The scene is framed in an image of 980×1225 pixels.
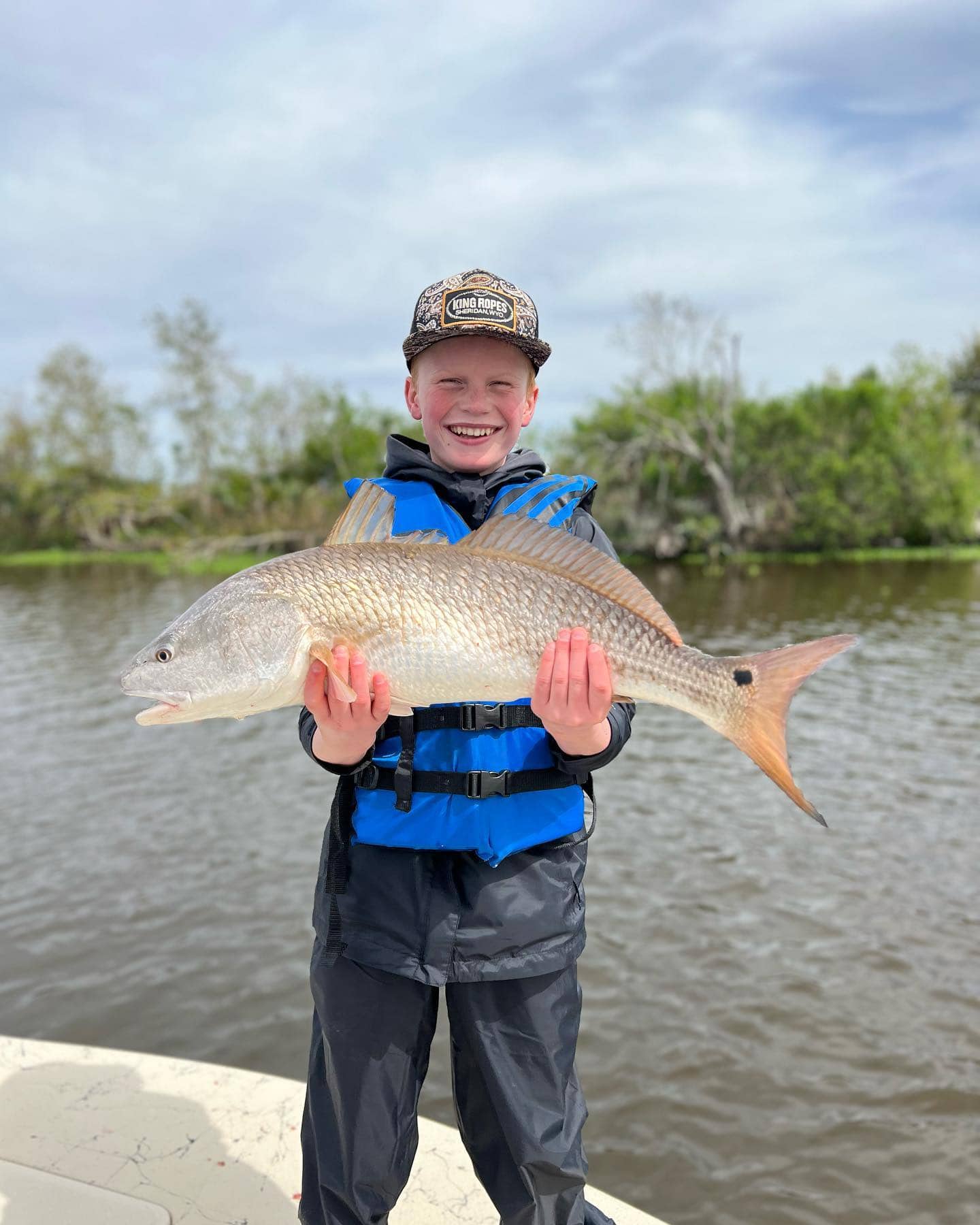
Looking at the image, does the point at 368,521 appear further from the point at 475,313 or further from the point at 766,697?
the point at 766,697

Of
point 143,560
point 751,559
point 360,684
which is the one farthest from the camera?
point 143,560

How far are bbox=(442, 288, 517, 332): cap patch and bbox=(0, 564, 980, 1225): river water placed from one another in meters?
4.13

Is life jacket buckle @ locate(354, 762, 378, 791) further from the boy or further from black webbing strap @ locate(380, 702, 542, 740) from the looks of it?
black webbing strap @ locate(380, 702, 542, 740)

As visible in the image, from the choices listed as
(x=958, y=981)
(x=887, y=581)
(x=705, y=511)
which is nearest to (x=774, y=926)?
(x=958, y=981)

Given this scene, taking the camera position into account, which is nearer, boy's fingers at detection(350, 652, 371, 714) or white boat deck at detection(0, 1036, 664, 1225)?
boy's fingers at detection(350, 652, 371, 714)

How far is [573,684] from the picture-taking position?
246 centimetres

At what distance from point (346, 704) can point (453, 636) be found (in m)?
0.33

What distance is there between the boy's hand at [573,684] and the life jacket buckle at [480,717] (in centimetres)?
23

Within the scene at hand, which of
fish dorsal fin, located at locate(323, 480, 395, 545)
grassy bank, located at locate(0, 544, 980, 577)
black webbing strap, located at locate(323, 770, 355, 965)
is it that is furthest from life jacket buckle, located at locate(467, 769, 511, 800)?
grassy bank, located at locate(0, 544, 980, 577)

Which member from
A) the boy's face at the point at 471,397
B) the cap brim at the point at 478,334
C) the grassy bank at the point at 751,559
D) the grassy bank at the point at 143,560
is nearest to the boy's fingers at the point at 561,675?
the boy's face at the point at 471,397

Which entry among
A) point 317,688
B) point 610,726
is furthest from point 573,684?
point 317,688

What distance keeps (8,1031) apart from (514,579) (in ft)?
18.0

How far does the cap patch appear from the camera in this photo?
2795mm

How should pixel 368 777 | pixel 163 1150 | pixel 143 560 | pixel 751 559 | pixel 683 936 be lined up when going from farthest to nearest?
pixel 143 560, pixel 751 559, pixel 683 936, pixel 163 1150, pixel 368 777
